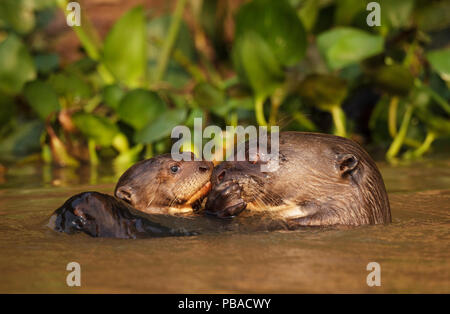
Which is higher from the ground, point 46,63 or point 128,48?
point 46,63

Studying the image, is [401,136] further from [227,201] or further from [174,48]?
[227,201]

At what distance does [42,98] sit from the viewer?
20.8 ft

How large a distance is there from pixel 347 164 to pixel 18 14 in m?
5.04

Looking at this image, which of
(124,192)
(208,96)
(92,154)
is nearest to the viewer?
(124,192)

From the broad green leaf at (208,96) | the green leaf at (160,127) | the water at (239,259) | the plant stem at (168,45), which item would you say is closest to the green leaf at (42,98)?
the plant stem at (168,45)

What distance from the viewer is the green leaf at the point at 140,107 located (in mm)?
5715

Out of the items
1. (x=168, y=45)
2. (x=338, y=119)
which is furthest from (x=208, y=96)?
(x=338, y=119)

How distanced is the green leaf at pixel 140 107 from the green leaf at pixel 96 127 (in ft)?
0.52

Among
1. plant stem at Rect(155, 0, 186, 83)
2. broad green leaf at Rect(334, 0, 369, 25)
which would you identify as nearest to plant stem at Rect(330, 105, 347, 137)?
broad green leaf at Rect(334, 0, 369, 25)

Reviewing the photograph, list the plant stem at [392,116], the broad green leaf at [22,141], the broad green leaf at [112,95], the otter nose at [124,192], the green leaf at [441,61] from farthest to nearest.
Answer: the broad green leaf at [22,141]
the plant stem at [392,116]
the broad green leaf at [112,95]
the green leaf at [441,61]
the otter nose at [124,192]

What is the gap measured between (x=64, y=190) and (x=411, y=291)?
2903 millimetres

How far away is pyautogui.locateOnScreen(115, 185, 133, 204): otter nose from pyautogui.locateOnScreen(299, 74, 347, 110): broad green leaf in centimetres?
276

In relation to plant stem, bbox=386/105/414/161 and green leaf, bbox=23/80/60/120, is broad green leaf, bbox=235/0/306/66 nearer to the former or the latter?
plant stem, bbox=386/105/414/161

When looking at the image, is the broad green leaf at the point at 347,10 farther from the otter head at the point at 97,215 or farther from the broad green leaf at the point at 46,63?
the otter head at the point at 97,215
